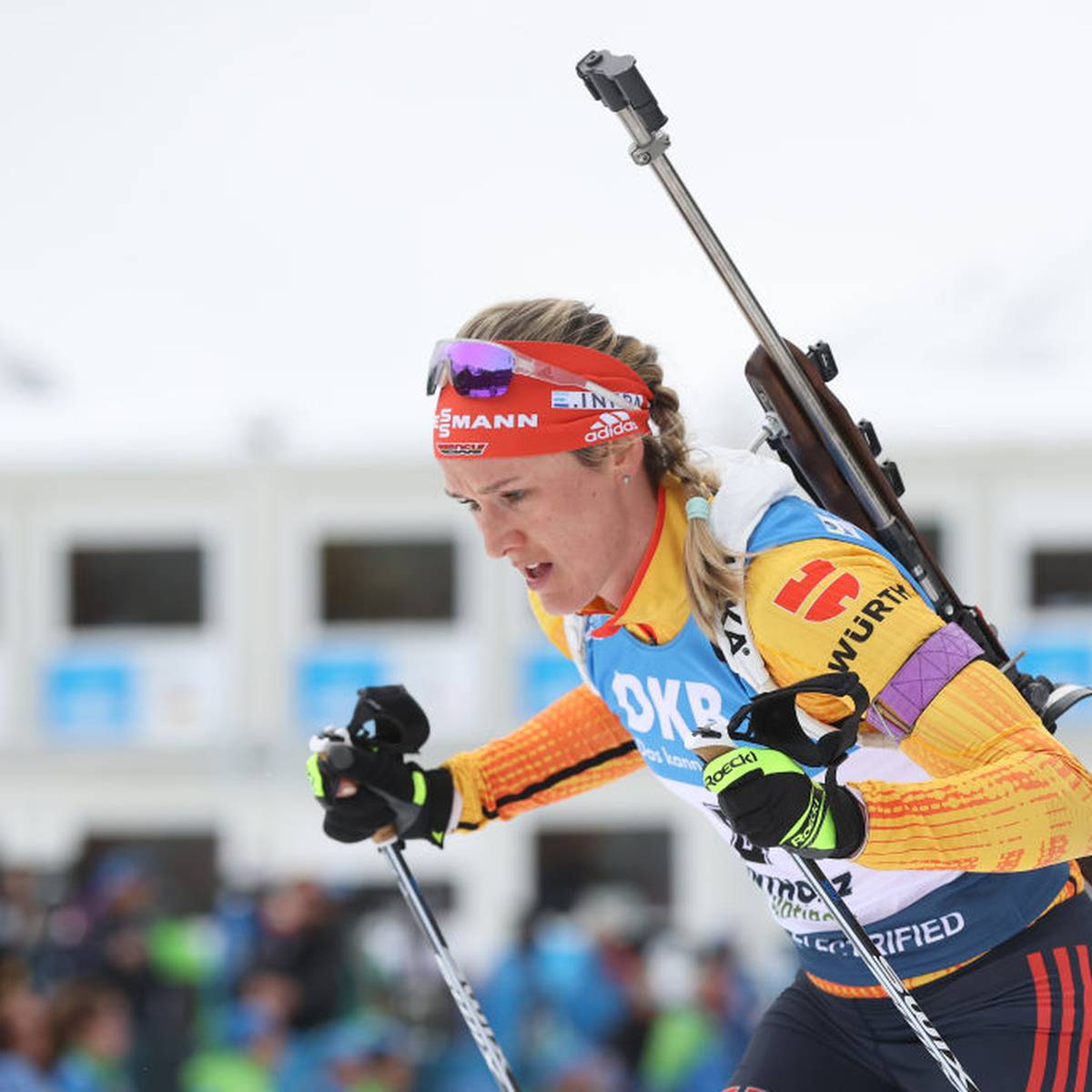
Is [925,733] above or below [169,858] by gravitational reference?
below

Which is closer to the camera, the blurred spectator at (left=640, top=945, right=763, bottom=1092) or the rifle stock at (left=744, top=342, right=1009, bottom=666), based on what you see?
the rifle stock at (left=744, top=342, right=1009, bottom=666)

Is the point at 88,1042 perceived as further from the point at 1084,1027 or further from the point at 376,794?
the point at 1084,1027

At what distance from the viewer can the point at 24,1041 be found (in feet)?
18.2

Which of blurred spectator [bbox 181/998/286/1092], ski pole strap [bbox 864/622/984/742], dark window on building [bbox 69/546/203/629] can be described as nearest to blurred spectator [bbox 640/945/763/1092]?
blurred spectator [bbox 181/998/286/1092]

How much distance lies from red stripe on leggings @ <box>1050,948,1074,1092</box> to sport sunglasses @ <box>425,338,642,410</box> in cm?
86

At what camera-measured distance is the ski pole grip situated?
2021 millimetres

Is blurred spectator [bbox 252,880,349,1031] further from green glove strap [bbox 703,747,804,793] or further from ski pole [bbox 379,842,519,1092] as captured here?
green glove strap [bbox 703,747,804,793]

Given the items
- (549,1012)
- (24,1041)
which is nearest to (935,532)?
(549,1012)

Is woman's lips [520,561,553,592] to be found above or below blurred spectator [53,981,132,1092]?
below

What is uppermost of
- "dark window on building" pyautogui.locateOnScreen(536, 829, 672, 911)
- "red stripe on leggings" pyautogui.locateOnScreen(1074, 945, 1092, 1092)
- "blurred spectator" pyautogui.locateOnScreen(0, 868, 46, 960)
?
"blurred spectator" pyautogui.locateOnScreen(0, 868, 46, 960)

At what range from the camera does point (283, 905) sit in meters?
7.18

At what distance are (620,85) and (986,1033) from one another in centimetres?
123

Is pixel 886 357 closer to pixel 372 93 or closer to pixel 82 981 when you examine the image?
pixel 372 93

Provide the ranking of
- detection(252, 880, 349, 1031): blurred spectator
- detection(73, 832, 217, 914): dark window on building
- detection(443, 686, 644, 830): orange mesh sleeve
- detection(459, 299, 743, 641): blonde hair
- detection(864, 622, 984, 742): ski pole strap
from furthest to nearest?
1. detection(73, 832, 217, 914): dark window on building
2. detection(252, 880, 349, 1031): blurred spectator
3. detection(443, 686, 644, 830): orange mesh sleeve
4. detection(459, 299, 743, 641): blonde hair
5. detection(864, 622, 984, 742): ski pole strap
